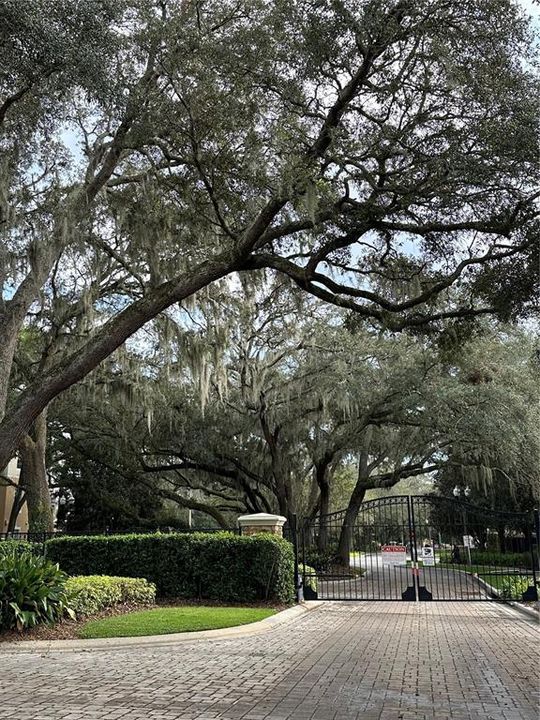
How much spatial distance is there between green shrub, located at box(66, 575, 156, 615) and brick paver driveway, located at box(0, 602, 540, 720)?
6.68 ft

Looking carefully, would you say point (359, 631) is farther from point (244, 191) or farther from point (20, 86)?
point (20, 86)

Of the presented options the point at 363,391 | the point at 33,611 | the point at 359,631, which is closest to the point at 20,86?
the point at 33,611

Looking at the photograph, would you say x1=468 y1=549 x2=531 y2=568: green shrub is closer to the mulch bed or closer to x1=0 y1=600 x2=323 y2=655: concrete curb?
the mulch bed

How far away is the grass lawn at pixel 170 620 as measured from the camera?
27.6 feet

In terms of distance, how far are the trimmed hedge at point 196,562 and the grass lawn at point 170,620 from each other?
2.67 feet

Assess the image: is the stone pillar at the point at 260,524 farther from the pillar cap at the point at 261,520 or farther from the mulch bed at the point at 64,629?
the mulch bed at the point at 64,629

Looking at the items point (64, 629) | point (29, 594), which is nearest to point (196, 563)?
point (64, 629)

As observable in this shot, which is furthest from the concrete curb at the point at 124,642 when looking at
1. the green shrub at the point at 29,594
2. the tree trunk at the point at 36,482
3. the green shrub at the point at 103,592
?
the tree trunk at the point at 36,482

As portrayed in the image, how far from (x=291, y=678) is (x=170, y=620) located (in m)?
3.74

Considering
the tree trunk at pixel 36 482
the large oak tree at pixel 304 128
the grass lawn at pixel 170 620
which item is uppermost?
the large oak tree at pixel 304 128

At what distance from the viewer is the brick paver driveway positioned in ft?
15.9

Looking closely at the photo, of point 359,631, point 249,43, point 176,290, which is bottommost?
point 359,631

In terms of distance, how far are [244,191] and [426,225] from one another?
3122mm

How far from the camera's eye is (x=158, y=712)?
475 centimetres
